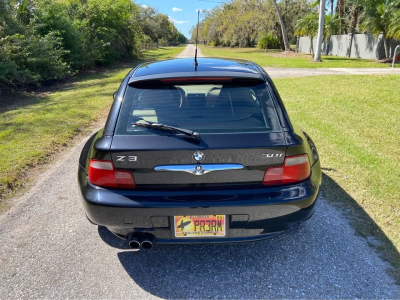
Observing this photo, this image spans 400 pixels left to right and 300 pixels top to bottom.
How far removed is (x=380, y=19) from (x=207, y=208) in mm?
24319

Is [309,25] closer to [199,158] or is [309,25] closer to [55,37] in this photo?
[55,37]

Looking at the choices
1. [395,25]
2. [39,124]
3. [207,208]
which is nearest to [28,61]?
[39,124]

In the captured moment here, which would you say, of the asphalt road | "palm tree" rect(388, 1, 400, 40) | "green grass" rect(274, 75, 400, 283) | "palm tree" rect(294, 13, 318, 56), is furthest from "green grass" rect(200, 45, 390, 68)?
the asphalt road

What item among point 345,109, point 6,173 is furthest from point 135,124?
point 345,109

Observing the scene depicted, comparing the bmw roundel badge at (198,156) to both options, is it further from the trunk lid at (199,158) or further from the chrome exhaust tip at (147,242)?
the chrome exhaust tip at (147,242)

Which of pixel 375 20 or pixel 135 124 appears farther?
pixel 375 20

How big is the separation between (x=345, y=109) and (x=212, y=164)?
273 inches

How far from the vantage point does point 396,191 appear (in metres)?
3.76

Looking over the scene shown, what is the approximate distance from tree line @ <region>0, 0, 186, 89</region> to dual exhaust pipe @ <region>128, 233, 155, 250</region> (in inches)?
384

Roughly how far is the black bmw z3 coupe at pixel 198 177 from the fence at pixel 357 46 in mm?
24845

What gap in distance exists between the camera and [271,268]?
2.62 m

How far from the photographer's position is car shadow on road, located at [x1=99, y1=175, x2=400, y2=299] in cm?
236

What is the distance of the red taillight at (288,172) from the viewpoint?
2.34m

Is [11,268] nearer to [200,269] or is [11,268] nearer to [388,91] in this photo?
[200,269]
